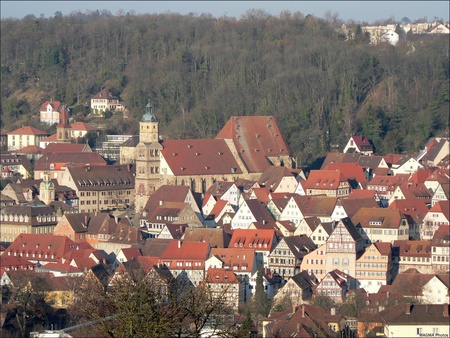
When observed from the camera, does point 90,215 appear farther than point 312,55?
No

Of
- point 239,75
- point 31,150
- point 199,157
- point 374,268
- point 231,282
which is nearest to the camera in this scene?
point 231,282

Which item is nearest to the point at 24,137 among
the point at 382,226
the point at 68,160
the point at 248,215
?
the point at 68,160

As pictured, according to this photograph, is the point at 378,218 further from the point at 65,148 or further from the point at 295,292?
the point at 65,148

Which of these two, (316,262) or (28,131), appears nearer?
(316,262)

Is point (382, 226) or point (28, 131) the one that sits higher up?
point (382, 226)

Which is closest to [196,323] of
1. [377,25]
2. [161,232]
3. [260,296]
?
[260,296]

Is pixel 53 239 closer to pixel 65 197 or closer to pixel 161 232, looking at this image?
pixel 161 232

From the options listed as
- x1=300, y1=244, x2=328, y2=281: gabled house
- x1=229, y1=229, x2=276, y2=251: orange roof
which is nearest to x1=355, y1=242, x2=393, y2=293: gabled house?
x1=300, y1=244, x2=328, y2=281: gabled house
